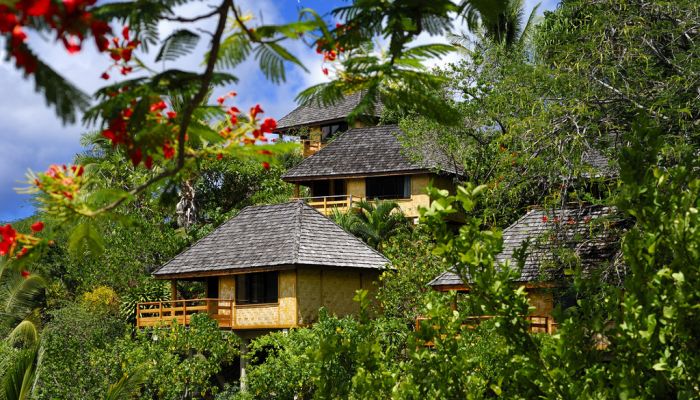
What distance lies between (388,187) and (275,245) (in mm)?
10109

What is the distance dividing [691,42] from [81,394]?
17365 mm

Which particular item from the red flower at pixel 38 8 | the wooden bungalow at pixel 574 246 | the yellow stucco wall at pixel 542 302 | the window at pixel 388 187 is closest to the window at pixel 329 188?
the window at pixel 388 187

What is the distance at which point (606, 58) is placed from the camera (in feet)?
60.1

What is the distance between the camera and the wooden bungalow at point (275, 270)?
31.8 m

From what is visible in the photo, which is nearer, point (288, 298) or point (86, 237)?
point (86, 237)

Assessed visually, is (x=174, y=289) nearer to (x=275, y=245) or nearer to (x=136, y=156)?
(x=275, y=245)

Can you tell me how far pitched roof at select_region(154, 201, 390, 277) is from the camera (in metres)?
32.1

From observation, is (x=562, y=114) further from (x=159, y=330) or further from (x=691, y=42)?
(x=159, y=330)

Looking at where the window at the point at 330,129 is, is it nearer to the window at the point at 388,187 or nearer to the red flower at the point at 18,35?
the window at the point at 388,187

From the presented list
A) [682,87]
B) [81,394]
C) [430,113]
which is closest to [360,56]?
[430,113]

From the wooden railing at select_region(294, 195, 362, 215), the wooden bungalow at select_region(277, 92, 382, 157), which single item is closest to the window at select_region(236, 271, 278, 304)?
the wooden railing at select_region(294, 195, 362, 215)

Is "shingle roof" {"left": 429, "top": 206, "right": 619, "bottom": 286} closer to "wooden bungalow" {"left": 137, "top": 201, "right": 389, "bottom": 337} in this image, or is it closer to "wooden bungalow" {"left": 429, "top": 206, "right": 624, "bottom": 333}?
"wooden bungalow" {"left": 429, "top": 206, "right": 624, "bottom": 333}

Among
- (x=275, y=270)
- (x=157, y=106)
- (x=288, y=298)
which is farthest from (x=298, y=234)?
(x=157, y=106)

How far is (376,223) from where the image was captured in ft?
122
